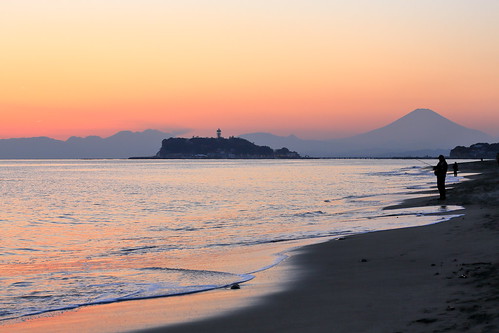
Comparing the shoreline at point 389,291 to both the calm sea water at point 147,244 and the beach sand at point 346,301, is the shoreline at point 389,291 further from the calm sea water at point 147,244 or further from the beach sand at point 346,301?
the calm sea water at point 147,244

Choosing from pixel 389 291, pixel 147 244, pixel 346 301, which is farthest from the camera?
pixel 147 244

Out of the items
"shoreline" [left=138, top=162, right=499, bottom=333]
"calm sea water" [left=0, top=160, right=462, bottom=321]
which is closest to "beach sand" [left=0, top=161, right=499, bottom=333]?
"shoreline" [left=138, top=162, right=499, bottom=333]

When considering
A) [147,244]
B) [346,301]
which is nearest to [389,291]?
[346,301]

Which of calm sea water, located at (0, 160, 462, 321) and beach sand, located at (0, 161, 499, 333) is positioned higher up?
beach sand, located at (0, 161, 499, 333)

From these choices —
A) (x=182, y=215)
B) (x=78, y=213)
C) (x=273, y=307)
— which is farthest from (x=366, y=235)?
(x=78, y=213)

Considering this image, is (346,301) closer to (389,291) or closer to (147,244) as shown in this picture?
(389,291)

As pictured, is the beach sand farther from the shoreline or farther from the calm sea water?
the calm sea water

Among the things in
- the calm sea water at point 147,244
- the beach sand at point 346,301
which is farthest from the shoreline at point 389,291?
the calm sea water at point 147,244

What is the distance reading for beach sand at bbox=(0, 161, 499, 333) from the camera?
6.78m

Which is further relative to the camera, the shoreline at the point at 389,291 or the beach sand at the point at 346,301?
the beach sand at the point at 346,301

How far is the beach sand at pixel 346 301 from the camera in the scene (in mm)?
6777

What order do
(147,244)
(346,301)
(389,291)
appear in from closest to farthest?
(346,301) < (389,291) < (147,244)

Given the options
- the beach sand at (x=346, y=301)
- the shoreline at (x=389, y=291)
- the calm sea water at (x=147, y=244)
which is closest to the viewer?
the shoreline at (x=389, y=291)

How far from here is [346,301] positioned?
320 inches
